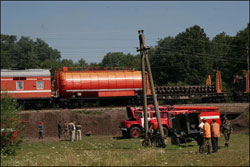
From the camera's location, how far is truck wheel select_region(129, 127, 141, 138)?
3606 cm

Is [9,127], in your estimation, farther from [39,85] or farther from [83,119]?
[39,85]

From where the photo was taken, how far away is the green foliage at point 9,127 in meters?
22.2

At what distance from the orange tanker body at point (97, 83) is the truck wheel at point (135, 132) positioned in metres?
10.3

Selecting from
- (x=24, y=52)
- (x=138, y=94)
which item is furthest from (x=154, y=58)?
(x=138, y=94)

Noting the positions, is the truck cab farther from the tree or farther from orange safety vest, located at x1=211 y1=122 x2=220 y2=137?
the tree

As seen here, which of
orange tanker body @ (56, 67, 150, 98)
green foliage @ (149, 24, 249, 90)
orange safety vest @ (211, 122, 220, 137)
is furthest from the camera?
green foliage @ (149, 24, 249, 90)

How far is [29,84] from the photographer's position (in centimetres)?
4406

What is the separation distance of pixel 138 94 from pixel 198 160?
29806 millimetres

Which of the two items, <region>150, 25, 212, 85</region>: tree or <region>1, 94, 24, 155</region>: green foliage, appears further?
<region>150, 25, 212, 85</region>: tree

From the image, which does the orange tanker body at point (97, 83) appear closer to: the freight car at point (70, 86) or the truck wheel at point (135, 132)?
the freight car at point (70, 86)

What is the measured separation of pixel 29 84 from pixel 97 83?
665 cm

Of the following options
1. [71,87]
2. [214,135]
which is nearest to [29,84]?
[71,87]

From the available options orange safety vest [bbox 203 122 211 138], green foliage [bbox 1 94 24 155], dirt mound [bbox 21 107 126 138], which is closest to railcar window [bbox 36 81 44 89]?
dirt mound [bbox 21 107 126 138]

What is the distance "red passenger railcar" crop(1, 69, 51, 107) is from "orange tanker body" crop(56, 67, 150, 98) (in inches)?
57.6
